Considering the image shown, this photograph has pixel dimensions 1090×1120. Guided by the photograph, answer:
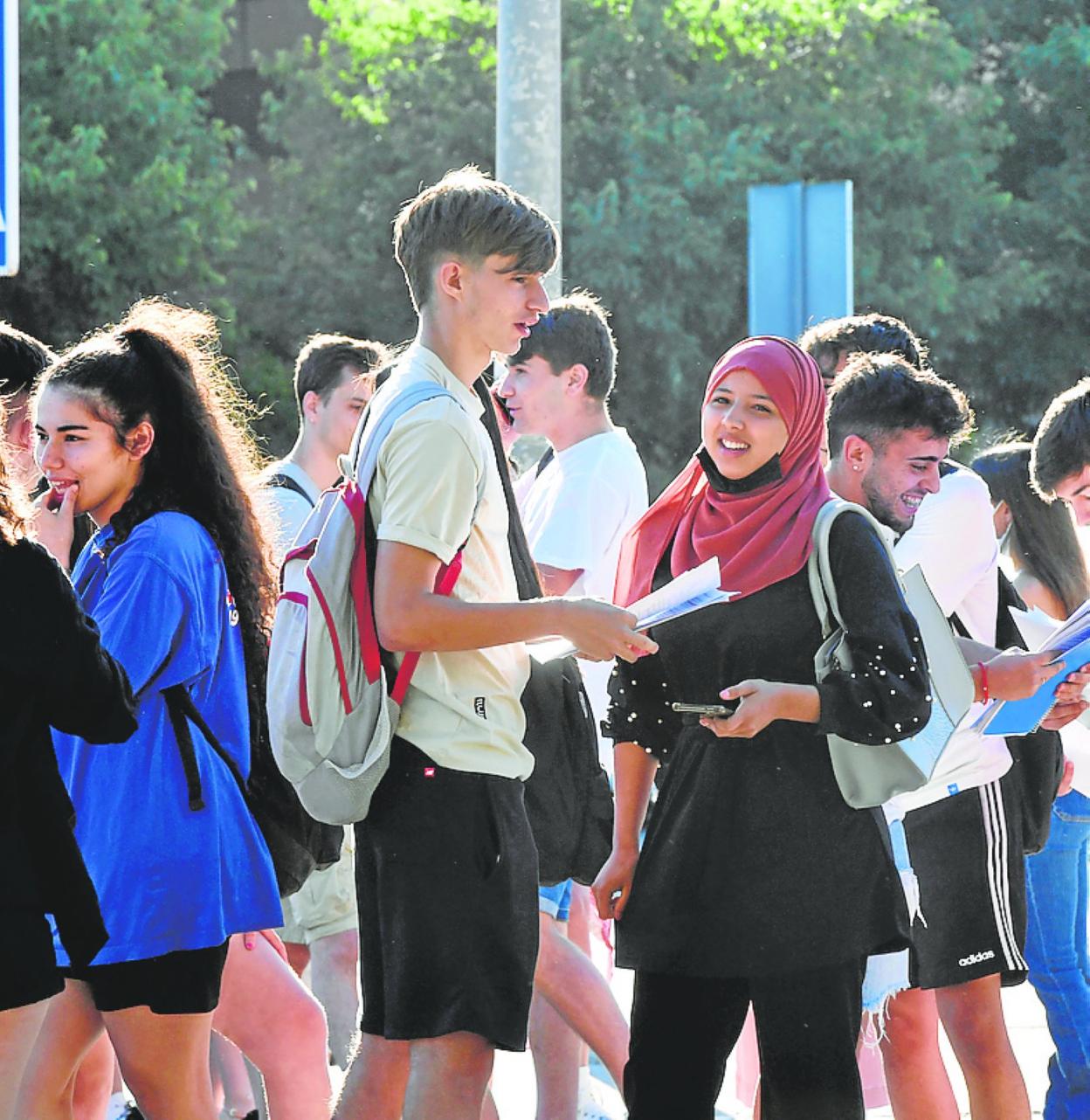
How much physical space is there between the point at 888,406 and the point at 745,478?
67 cm

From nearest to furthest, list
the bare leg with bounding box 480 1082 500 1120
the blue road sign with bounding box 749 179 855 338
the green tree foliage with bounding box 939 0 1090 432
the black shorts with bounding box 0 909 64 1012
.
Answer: the black shorts with bounding box 0 909 64 1012, the bare leg with bounding box 480 1082 500 1120, the blue road sign with bounding box 749 179 855 338, the green tree foliage with bounding box 939 0 1090 432

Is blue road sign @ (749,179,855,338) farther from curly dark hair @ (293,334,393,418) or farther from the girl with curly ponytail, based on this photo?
the girl with curly ponytail

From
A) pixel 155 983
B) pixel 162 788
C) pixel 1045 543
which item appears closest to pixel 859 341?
pixel 1045 543

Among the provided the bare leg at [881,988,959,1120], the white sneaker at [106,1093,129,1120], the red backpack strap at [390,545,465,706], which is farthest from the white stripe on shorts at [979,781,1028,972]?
the white sneaker at [106,1093,129,1120]

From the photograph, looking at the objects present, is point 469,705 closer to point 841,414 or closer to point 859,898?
point 859,898

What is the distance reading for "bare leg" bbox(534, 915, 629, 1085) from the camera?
16.1 ft

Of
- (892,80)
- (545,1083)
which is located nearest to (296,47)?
(892,80)

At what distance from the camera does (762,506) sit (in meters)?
3.78

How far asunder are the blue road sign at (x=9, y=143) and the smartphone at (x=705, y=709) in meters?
3.71

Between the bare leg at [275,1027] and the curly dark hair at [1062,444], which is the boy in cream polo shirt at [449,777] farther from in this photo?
the curly dark hair at [1062,444]

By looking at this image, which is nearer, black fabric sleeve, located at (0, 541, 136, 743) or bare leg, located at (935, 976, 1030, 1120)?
black fabric sleeve, located at (0, 541, 136, 743)

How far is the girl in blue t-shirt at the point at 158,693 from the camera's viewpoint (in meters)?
3.62

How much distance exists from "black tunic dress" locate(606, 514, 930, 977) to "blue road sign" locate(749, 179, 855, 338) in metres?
3.15

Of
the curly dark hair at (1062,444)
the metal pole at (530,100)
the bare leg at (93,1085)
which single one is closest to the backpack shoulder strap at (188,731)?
the bare leg at (93,1085)
